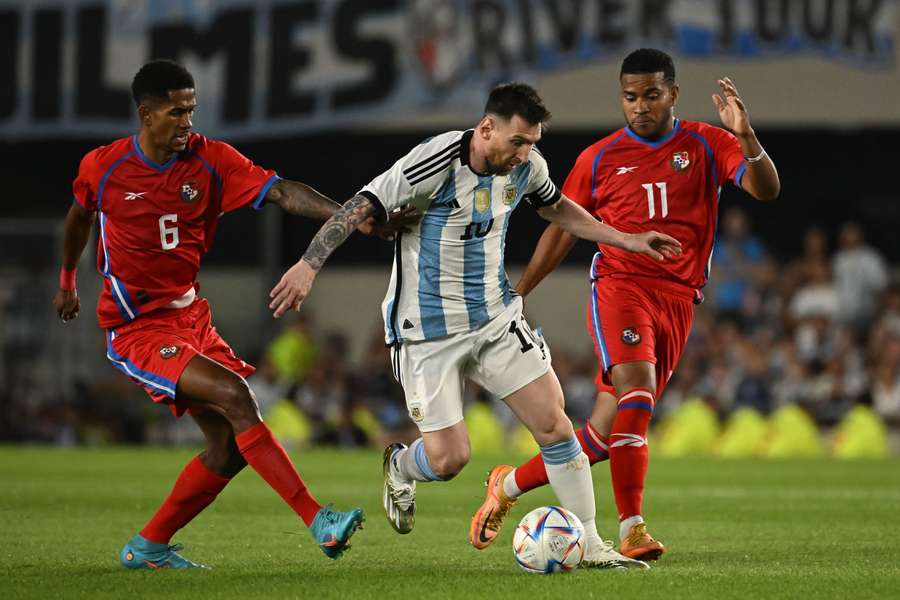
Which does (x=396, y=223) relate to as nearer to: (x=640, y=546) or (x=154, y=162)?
(x=154, y=162)

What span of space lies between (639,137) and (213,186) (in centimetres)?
251

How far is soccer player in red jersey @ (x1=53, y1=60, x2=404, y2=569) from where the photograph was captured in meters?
6.95

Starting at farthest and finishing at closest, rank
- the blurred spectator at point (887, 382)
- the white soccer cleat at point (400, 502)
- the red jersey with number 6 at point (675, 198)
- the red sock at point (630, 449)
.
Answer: the blurred spectator at point (887, 382) → the red jersey with number 6 at point (675, 198) → the white soccer cleat at point (400, 502) → the red sock at point (630, 449)

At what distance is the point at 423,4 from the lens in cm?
2033

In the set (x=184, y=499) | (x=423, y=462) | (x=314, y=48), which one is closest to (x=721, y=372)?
(x=314, y=48)

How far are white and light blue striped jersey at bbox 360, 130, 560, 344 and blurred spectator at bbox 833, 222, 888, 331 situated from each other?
496 inches

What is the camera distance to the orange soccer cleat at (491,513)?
757 centimetres

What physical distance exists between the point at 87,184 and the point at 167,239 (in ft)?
1.50

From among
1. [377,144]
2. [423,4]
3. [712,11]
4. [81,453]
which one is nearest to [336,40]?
[423,4]

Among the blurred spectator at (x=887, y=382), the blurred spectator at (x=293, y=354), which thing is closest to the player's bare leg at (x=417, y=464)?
the blurred spectator at (x=887, y=382)

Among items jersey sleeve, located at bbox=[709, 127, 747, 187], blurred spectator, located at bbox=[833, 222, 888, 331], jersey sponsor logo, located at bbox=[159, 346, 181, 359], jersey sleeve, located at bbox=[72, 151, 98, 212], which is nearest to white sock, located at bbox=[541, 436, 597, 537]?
jersey sponsor logo, located at bbox=[159, 346, 181, 359]

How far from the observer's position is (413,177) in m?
6.88

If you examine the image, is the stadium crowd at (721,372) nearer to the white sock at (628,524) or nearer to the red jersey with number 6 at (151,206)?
the white sock at (628,524)

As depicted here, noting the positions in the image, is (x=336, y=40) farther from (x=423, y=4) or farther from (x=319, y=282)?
(x=319, y=282)
